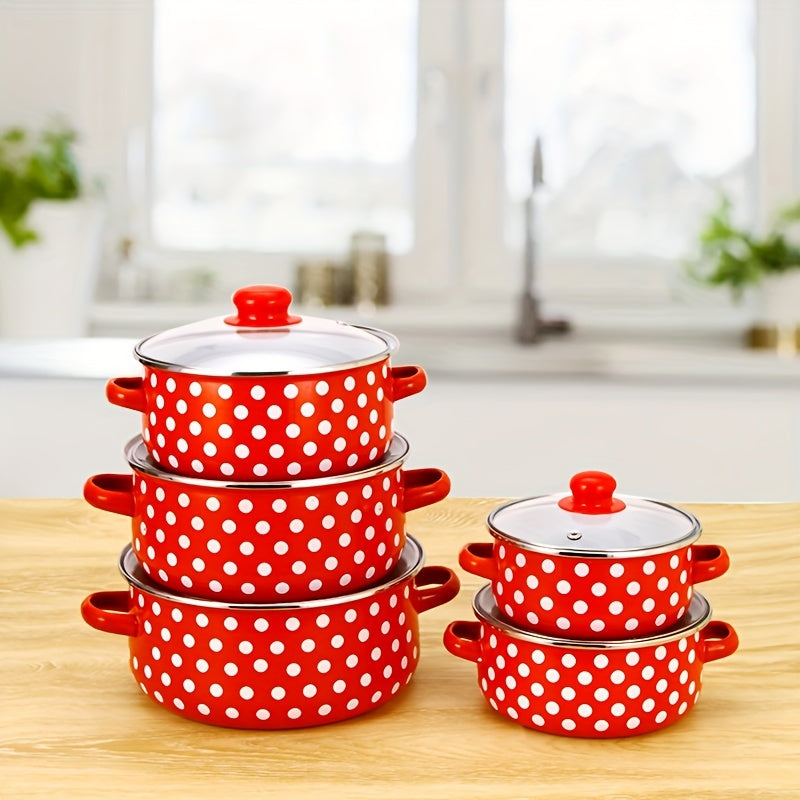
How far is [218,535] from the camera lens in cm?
72

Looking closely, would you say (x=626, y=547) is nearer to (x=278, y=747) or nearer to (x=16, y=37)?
(x=278, y=747)

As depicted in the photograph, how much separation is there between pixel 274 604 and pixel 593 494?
19 centimetres

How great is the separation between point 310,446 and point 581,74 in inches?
101

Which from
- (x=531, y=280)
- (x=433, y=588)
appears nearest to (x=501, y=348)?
(x=531, y=280)

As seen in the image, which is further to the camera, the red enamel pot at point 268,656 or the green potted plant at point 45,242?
the green potted plant at point 45,242

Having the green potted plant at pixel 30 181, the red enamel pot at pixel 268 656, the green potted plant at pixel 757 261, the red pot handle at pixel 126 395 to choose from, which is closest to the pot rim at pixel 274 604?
the red enamel pot at pixel 268 656

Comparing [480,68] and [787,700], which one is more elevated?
[480,68]

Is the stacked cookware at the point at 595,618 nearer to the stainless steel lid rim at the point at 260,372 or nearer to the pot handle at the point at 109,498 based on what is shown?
the stainless steel lid rim at the point at 260,372

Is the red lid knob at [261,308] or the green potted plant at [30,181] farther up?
the green potted plant at [30,181]

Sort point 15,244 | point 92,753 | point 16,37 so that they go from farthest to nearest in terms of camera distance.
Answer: point 16,37
point 15,244
point 92,753

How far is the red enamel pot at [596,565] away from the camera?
0.70 meters

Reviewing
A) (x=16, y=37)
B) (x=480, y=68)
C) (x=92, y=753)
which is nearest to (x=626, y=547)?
(x=92, y=753)

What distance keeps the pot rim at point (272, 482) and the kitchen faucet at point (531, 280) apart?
7.22ft

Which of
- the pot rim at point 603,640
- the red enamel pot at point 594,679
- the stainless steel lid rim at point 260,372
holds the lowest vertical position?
the red enamel pot at point 594,679
